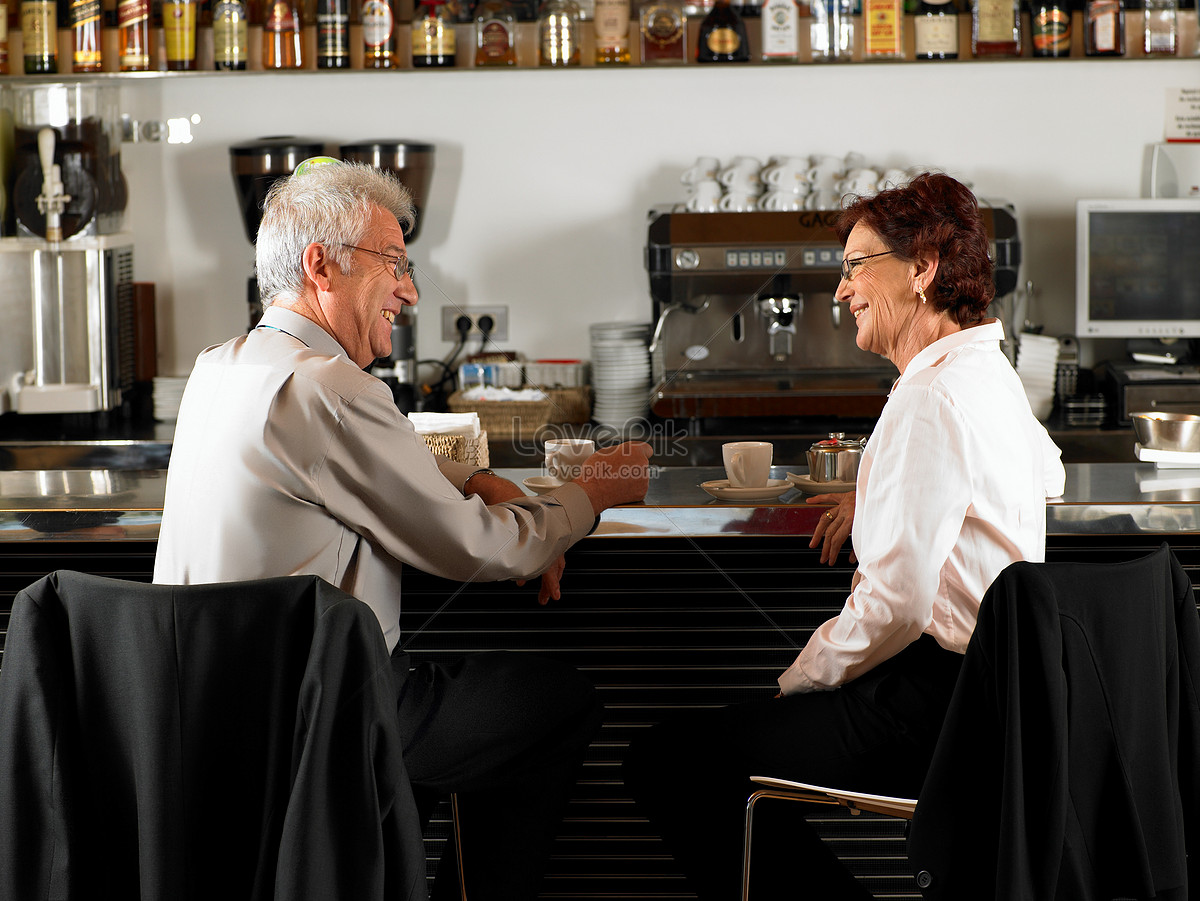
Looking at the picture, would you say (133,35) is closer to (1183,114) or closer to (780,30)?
(780,30)

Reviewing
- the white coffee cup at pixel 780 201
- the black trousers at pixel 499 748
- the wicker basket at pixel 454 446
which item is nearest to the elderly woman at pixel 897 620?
the black trousers at pixel 499 748

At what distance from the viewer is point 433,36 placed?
3.83 metres

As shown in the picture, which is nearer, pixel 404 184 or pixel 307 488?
pixel 307 488

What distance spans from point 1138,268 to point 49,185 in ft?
10.9

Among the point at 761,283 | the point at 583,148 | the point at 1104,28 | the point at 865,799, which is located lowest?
the point at 865,799

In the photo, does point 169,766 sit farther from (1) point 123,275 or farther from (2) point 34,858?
(1) point 123,275

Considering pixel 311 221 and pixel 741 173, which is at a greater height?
pixel 741 173

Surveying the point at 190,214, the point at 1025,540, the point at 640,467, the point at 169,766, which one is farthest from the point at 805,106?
the point at 169,766

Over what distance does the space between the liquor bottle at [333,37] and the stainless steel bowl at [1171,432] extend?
2.72 meters

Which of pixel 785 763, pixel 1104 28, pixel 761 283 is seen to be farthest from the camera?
pixel 1104 28

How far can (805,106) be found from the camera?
4004 mm

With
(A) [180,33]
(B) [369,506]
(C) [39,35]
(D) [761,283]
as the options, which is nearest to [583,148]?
(D) [761,283]

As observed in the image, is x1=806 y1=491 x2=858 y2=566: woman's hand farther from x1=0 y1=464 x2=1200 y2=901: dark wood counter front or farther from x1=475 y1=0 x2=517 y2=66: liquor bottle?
x1=475 y1=0 x2=517 y2=66: liquor bottle

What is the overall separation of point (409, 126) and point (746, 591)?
2.63m
